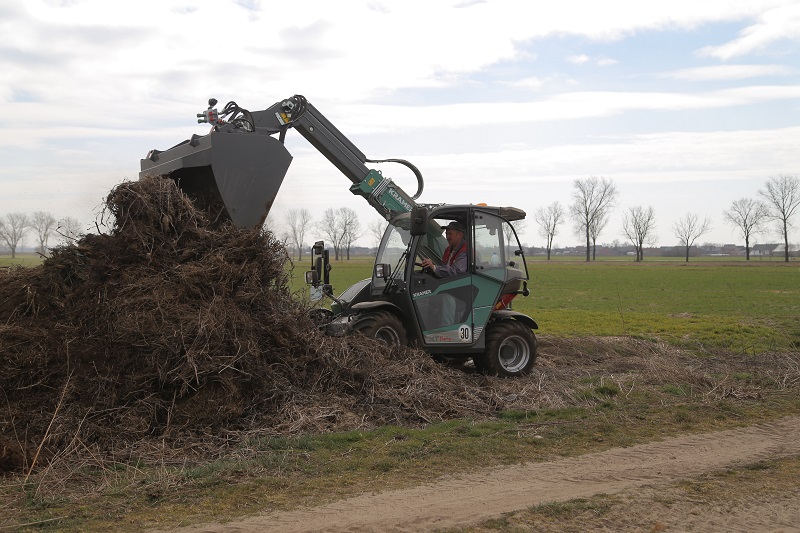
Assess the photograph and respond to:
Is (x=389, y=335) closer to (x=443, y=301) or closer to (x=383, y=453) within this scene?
(x=443, y=301)

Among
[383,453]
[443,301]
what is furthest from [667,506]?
[443,301]

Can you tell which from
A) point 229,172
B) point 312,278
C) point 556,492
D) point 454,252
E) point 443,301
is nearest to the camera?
point 556,492

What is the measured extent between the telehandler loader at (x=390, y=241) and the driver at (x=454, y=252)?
0.27 feet

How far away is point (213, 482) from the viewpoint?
19.1 ft

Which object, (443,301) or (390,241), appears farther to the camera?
(390,241)

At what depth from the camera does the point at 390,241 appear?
11094mm

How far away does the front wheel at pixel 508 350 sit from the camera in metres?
10.8

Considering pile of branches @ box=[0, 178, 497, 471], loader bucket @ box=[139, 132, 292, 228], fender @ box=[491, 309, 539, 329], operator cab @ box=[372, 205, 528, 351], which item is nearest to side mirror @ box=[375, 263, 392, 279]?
operator cab @ box=[372, 205, 528, 351]

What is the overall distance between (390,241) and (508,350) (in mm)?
2380

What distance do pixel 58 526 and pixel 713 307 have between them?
25.7 m

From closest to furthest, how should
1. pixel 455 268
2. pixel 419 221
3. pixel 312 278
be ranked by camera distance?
pixel 419 221 → pixel 455 268 → pixel 312 278

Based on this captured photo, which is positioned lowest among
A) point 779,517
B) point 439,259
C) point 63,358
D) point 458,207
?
point 779,517

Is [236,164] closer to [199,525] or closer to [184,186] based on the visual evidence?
[184,186]

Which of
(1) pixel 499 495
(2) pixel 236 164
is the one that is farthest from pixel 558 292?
(1) pixel 499 495
